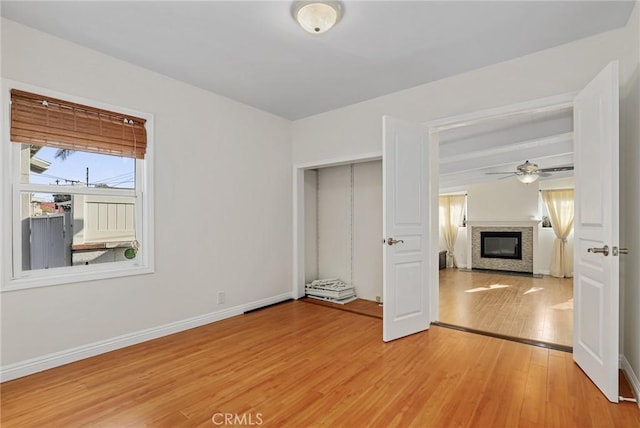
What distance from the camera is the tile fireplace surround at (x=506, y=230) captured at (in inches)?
308

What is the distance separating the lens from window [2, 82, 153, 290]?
2391 mm

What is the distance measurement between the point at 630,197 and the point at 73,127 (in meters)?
4.39

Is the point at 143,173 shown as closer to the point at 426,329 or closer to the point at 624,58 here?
the point at 426,329

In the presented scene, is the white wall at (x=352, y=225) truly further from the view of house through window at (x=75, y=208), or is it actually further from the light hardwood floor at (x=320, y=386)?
the view of house through window at (x=75, y=208)

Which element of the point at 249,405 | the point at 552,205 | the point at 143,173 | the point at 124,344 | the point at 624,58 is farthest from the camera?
the point at 552,205

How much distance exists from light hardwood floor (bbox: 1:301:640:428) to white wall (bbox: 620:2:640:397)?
1.39 feet

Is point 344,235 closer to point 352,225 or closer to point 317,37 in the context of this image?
point 352,225

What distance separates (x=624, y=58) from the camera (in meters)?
2.38

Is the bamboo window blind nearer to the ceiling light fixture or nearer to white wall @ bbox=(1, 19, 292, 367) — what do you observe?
white wall @ bbox=(1, 19, 292, 367)

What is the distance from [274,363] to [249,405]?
0.58m

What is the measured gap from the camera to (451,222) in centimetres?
917

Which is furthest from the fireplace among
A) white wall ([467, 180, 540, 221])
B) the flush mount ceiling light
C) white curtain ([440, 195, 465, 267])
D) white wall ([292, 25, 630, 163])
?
the flush mount ceiling light

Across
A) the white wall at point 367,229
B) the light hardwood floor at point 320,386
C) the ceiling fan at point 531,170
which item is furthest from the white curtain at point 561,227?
the light hardwood floor at point 320,386

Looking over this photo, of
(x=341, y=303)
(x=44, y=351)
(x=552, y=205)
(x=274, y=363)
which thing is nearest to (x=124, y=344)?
(x=44, y=351)
